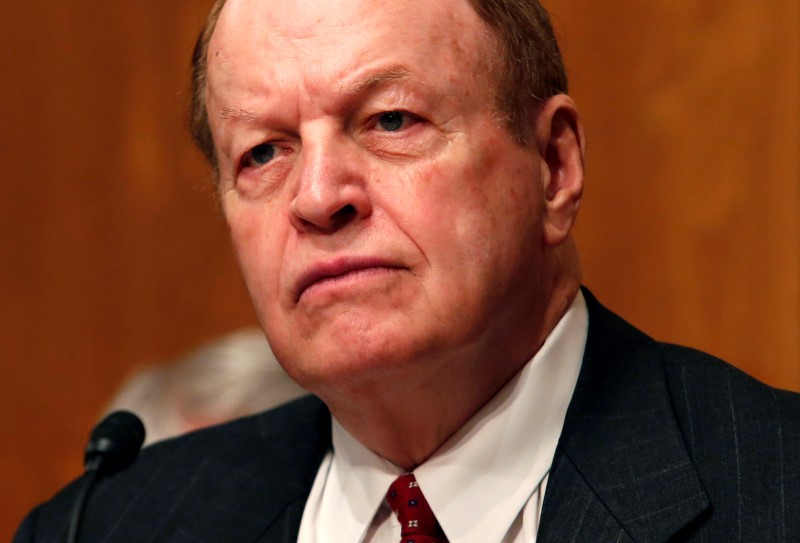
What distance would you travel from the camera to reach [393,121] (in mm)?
1911

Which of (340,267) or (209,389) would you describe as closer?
(340,267)

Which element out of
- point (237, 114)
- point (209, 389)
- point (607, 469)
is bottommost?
point (209, 389)

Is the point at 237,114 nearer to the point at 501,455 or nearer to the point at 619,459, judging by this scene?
the point at 501,455

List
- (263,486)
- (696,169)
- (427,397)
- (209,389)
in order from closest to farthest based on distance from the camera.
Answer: (427,397) < (263,486) < (696,169) < (209,389)

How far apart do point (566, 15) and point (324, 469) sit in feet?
5.67

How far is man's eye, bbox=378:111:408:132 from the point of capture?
1.91 m

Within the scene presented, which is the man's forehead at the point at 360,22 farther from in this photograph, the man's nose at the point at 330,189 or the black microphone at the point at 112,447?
the black microphone at the point at 112,447

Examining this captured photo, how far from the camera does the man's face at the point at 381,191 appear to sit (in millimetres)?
1837

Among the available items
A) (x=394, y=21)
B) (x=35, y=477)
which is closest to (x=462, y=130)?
(x=394, y=21)

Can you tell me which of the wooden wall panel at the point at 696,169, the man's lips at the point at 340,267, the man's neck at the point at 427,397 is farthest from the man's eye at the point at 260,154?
the wooden wall panel at the point at 696,169

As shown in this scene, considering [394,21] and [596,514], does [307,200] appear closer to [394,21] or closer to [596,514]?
[394,21]

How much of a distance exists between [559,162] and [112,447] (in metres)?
0.94

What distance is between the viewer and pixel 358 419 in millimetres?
2025

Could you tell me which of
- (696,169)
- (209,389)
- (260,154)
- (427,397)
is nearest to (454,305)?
(427,397)
